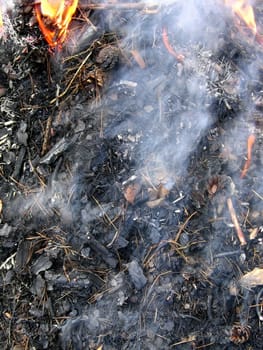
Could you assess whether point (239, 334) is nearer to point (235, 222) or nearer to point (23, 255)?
point (235, 222)

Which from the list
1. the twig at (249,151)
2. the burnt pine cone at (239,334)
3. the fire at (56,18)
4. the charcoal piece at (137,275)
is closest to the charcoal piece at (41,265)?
the charcoal piece at (137,275)

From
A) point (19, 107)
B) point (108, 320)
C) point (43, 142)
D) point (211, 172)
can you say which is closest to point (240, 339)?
point (108, 320)

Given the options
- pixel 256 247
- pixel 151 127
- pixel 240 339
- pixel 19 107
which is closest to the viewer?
pixel 240 339

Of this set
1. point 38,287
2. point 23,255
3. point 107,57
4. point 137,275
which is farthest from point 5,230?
point 107,57

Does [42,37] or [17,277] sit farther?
[42,37]

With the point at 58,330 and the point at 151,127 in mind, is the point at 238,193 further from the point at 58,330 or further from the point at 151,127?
the point at 58,330

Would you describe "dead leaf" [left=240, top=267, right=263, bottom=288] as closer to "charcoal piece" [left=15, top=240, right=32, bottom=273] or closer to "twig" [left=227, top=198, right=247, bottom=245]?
"twig" [left=227, top=198, right=247, bottom=245]

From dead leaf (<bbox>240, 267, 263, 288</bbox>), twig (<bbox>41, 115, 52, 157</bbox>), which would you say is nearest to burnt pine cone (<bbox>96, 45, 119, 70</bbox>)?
twig (<bbox>41, 115, 52, 157</bbox>)
